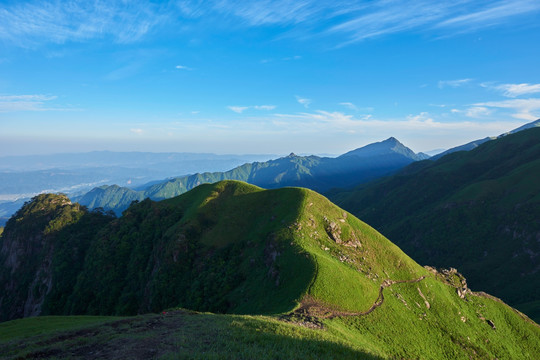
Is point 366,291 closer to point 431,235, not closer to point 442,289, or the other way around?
point 442,289

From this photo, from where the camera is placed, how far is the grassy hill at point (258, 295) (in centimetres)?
2247

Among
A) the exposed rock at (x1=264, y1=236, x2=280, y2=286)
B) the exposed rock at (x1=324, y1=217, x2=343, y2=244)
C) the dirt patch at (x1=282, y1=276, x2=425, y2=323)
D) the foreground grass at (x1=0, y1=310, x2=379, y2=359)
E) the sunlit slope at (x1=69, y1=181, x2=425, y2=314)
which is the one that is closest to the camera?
the foreground grass at (x1=0, y1=310, x2=379, y2=359)

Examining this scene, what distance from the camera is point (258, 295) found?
46.0 meters

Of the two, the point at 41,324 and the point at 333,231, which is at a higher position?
the point at 333,231

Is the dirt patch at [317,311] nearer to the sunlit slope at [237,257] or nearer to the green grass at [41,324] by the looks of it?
the sunlit slope at [237,257]

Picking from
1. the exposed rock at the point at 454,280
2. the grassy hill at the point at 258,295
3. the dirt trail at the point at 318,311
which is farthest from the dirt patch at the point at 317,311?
the exposed rock at the point at 454,280

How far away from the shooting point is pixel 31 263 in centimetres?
9712

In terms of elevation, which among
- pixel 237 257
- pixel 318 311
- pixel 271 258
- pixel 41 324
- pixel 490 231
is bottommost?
pixel 490 231

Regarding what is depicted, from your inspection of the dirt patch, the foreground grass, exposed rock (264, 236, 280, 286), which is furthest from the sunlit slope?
the foreground grass

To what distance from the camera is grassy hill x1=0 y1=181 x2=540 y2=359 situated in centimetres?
2247

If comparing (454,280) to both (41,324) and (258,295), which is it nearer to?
(258,295)

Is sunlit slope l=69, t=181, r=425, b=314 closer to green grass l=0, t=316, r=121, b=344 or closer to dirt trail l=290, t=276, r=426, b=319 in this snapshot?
dirt trail l=290, t=276, r=426, b=319

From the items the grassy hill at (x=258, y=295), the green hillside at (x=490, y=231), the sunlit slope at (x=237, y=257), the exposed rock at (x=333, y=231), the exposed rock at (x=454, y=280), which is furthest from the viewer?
the green hillside at (x=490, y=231)

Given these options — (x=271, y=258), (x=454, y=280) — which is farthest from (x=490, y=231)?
(x=271, y=258)
